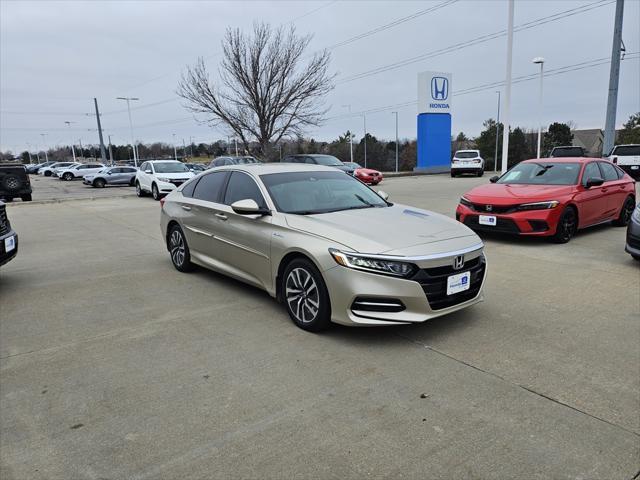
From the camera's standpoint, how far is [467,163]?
28.0m

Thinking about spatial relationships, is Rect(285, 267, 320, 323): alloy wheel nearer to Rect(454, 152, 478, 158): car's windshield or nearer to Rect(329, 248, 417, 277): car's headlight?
Rect(329, 248, 417, 277): car's headlight

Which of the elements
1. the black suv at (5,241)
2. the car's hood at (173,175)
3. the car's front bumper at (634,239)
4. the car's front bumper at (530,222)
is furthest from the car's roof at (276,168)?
the car's hood at (173,175)

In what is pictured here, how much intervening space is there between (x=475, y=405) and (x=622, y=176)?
8651mm

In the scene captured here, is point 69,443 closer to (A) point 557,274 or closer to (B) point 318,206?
(B) point 318,206

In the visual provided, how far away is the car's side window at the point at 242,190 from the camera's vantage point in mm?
5047

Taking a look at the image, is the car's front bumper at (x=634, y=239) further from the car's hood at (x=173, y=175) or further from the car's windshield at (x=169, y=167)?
the car's windshield at (x=169, y=167)

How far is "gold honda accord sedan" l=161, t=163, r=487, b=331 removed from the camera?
3818mm

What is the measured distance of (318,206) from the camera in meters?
4.89

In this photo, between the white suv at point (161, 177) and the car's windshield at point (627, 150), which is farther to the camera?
the car's windshield at point (627, 150)

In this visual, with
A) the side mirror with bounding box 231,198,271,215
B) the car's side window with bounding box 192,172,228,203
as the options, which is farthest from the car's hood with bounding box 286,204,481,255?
the car's side window with bounding box 192,172,228,203

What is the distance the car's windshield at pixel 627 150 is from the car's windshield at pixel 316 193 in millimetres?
21166

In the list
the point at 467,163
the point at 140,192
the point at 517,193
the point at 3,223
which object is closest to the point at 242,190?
the point at 3,223

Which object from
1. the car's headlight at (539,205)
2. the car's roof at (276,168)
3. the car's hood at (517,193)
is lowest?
the car's headlight at (539,205)

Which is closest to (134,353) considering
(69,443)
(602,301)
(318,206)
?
(69,443)
